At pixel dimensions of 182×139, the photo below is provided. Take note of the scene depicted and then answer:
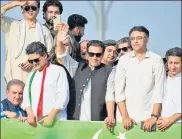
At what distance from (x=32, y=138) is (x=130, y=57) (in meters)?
1.57

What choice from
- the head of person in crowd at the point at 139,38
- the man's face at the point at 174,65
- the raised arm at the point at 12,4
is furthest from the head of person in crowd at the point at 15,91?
the man's face at the point at 174,65

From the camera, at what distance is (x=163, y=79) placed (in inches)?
292

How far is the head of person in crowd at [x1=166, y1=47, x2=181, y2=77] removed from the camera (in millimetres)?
7879

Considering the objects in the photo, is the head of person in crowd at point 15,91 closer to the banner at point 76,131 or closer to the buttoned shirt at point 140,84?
the banner at point 76,131

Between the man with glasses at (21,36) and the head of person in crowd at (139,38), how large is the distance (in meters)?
1.66

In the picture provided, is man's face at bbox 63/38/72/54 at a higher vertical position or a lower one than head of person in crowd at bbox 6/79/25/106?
higher

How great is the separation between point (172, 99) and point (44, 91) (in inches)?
61.8

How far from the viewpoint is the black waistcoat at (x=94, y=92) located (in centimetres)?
775

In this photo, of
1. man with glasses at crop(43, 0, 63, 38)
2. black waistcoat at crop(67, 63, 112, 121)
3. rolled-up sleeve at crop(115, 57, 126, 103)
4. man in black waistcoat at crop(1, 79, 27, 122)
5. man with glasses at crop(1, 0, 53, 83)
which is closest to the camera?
rolled-up sleeve at crop(115, 57, 126, 103)

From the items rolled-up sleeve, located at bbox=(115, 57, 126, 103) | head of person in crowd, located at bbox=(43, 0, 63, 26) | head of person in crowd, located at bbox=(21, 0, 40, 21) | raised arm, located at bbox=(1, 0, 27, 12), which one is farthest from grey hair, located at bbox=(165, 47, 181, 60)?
raised arm, located at bbox=(1, 0, 27, 12)

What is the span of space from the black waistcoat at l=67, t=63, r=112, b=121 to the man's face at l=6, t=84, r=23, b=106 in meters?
0.72

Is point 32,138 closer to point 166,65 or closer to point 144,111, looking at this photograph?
point 144,111

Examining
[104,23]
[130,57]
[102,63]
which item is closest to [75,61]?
[102,63]

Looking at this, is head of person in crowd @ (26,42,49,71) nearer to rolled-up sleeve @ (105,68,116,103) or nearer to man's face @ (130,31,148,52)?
rolled-up sleeve @ (105,68,116,103)
